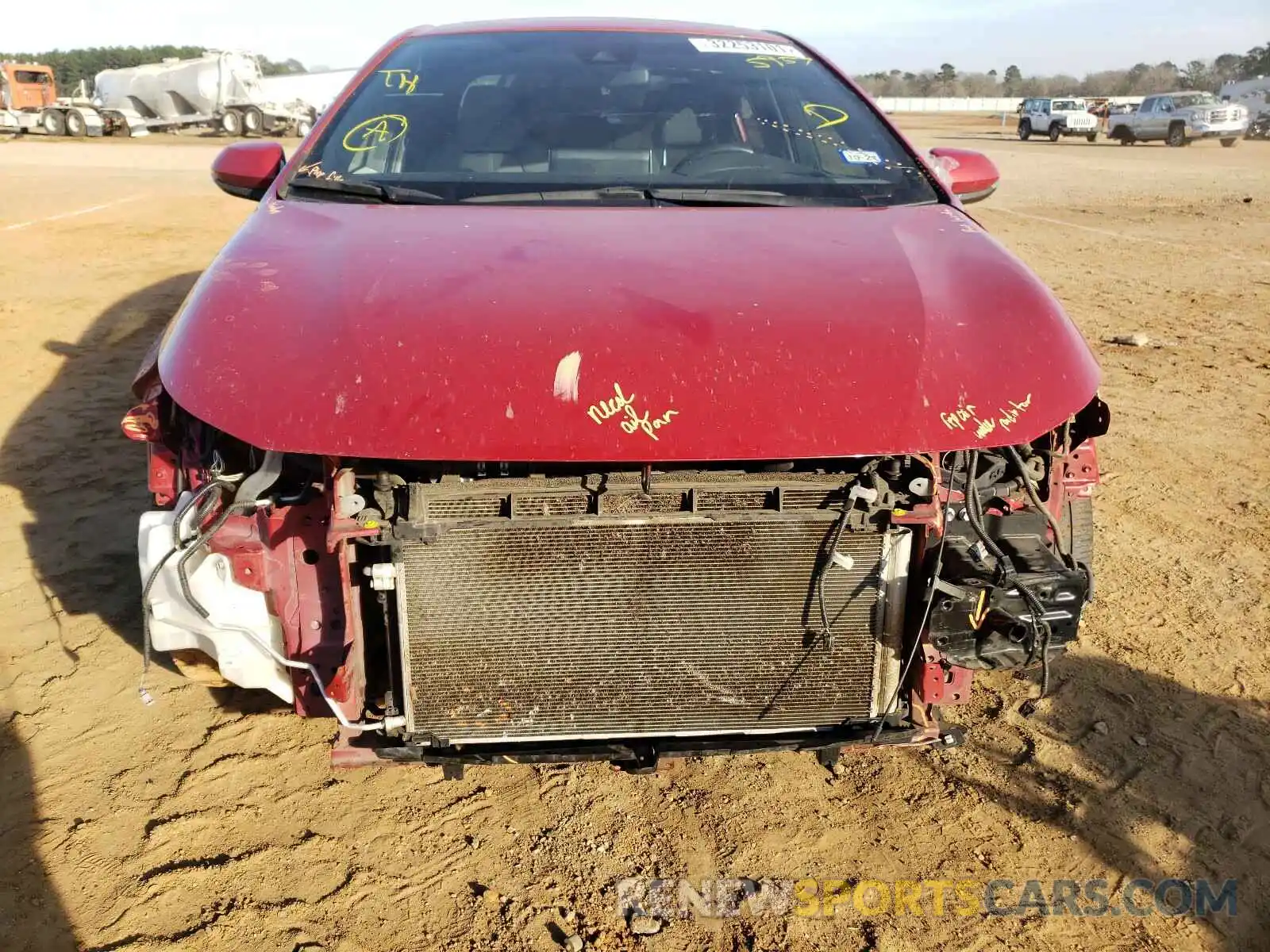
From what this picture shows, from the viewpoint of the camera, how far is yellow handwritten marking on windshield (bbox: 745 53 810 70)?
335 centimetres

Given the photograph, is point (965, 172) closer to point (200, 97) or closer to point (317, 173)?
point (317, 173)

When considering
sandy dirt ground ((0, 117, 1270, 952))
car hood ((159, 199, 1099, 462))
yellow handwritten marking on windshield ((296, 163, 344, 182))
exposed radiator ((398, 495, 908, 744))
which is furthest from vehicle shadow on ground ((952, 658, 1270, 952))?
yellow handwritten marking on windshield ((296, 163, 344, 182))

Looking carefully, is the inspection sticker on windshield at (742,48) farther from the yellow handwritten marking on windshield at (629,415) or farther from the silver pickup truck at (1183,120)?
the silver pickup truck at (1183,120)

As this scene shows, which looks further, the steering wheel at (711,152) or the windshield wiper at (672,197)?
the steering wheel at (711,152)

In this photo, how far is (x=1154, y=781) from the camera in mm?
2535

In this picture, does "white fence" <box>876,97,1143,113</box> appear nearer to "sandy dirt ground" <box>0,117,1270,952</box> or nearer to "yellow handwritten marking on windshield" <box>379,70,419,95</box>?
"yellow handwritten marking on windshield" <box>379,70,419,95</box>

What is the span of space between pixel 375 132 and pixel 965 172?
1931mm

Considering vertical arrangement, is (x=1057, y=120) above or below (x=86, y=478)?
above

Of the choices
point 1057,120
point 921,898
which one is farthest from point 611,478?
point 1057,120

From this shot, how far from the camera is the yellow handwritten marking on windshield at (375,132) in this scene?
2929 millimetres

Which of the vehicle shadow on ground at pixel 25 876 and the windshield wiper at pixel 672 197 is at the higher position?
the windshield wiper at pixel 672 197

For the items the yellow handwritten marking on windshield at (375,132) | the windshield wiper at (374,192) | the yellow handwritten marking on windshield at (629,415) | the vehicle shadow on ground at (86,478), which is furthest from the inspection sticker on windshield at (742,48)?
the vehicle shadow on ground at (86,478)

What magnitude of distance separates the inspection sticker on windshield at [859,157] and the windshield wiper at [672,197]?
28 cm

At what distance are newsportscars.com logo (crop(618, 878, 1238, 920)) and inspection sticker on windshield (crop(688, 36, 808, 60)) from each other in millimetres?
2745
